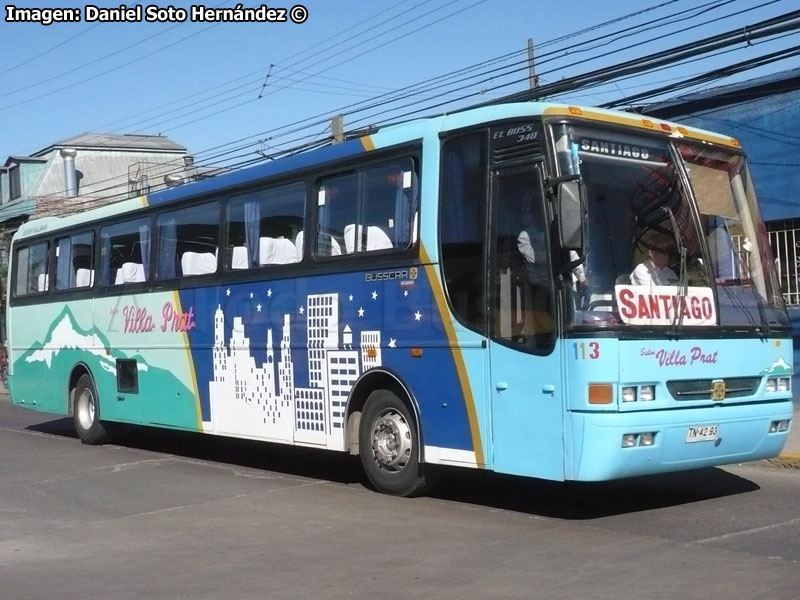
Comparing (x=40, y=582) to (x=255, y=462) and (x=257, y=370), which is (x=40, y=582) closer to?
(x=257, y=370)

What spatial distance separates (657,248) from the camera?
881 centimetres

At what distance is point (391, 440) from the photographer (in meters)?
10.4

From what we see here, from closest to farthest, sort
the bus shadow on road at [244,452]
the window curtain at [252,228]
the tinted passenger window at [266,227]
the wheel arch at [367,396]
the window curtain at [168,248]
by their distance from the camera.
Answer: the wheel arch at [367,396]
the tinted passenger window at [266,227]
the window curtain at [252,228]
the bus shadow on road at [244,452]
the window curtain at [168,248]

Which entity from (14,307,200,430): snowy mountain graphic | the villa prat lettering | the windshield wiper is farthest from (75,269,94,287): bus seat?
the windshield wiper

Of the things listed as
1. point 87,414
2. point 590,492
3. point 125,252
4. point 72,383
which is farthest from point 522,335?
point 72,383

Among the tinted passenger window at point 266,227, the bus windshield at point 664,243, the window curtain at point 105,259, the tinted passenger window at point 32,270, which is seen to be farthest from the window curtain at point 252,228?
the tinted passenger window at point 32,270

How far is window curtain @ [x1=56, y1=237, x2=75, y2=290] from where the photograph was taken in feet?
55.8

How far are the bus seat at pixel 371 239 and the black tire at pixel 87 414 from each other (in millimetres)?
6966

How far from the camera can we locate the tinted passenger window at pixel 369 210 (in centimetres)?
1019

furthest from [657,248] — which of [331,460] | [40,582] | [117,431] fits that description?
[117,431]

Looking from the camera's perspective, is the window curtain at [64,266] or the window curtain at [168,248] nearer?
the window curtain at [168,248]

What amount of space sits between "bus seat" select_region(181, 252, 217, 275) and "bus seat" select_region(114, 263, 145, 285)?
1.32 meters

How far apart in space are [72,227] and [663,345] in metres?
11.2

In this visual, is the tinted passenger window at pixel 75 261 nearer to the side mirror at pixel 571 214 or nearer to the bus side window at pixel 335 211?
the bus side window at pixel 335 211
